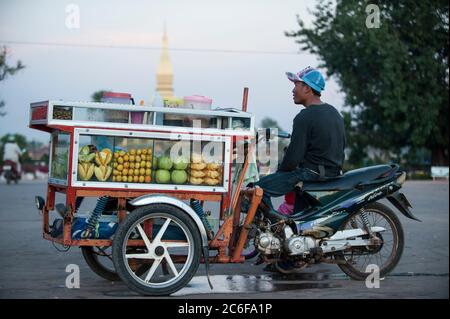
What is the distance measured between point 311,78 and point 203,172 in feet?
4.40

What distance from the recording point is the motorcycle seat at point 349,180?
7.10 meters

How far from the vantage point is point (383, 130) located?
43.9 metres

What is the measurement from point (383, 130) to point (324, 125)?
37.6 meters

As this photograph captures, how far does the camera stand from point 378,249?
24.0 feet

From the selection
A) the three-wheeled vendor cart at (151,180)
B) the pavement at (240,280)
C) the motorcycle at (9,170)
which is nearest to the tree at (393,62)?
the motorcycle at (9,170)

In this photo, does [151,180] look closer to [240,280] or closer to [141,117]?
[141,117]

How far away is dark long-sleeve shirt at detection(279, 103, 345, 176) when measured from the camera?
699 centimetres

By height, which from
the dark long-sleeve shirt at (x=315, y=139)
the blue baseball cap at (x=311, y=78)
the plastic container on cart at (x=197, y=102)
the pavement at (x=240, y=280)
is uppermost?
the blue baseball cap at (x=311, y=78)

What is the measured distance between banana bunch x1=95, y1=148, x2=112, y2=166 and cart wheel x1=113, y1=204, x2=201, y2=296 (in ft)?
1.59

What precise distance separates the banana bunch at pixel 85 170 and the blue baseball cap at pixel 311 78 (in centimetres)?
200

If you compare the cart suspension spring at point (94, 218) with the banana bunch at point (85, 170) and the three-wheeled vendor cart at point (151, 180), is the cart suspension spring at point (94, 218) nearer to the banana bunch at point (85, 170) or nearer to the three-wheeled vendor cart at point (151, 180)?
the three-wheeled vendor cart at point (151, 180)

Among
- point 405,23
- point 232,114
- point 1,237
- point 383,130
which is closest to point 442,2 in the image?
point 405,23
